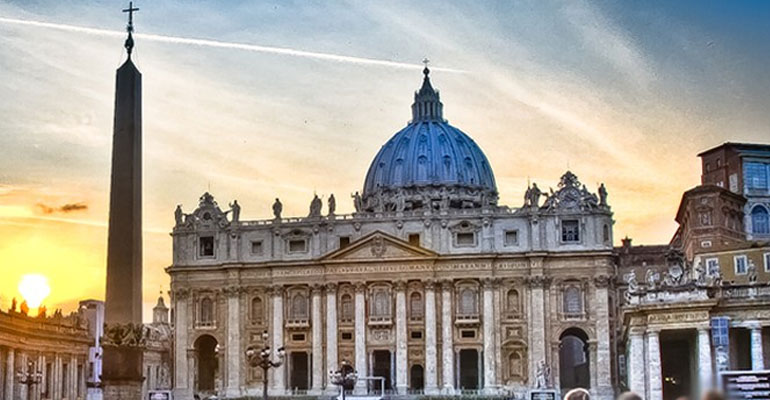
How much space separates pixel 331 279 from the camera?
87.6 meters

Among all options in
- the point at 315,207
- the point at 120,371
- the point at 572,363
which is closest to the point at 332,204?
the point at 315,207

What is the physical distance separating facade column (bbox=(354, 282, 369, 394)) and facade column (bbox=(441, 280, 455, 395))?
5457 mm

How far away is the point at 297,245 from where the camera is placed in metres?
89.4

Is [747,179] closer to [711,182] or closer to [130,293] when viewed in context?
[711,182]

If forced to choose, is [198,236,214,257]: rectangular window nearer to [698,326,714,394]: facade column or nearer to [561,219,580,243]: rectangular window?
[561,219,580,243]: rectangular window

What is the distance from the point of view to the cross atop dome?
116m

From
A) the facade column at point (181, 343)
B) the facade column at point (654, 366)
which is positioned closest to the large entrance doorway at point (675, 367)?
the facade column at point (654, 366)

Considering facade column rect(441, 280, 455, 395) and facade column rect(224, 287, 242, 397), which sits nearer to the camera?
facade column rect(441, 280, 455, 395)

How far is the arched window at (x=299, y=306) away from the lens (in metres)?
88.3

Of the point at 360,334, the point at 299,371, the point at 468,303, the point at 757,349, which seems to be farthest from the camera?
the point at 299,371

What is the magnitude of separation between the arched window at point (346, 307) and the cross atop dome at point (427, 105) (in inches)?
1276

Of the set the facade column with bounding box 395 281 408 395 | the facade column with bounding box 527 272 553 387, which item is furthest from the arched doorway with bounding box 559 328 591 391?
the facade column with bounding box 395 281 408 395

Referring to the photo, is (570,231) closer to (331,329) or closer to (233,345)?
(331,329)

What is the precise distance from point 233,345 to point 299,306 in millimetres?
5396
